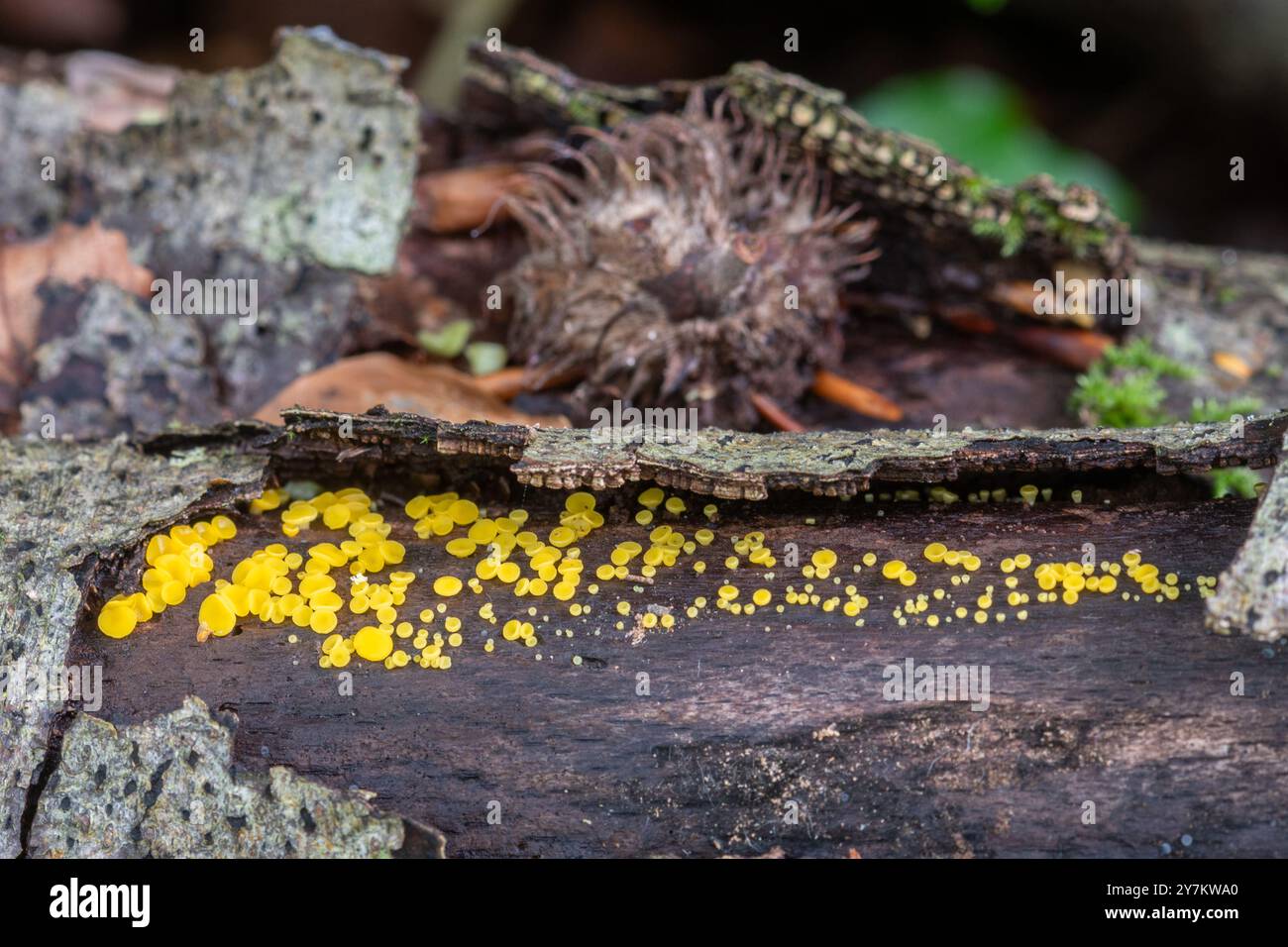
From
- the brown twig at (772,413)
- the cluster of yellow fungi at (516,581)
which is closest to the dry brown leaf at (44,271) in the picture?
the cluster of yellow fungi at (516,581)

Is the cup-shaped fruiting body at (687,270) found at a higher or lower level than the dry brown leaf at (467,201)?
lower

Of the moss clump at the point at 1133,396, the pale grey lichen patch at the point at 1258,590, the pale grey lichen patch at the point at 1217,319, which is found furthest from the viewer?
the pale grey lichen patch at the point at 1217,319

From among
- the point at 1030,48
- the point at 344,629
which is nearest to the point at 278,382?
the point at 344,629

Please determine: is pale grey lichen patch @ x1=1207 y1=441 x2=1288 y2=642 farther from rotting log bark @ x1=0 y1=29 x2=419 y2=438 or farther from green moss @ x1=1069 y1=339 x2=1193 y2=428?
rotting log bark @ x1=0 y1=29 x2=419 y2=438

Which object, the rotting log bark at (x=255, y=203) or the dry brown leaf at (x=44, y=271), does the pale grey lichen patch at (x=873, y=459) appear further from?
the dry brown leaf at (x=44, y=271)

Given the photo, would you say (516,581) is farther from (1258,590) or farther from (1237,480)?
(1237,480)

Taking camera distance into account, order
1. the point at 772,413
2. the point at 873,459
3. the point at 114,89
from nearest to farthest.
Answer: the point at 873,459 < the point at 772,413 < the point at 114,89

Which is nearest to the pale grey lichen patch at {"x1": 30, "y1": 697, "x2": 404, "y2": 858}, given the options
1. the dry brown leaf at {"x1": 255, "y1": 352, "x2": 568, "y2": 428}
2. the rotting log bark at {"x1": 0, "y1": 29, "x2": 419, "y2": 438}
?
the dry brown leaf at {"x1": 255, "y1": 352, "x2": 568, "y2": 428}

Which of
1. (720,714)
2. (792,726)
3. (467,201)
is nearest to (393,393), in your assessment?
(467,201)
